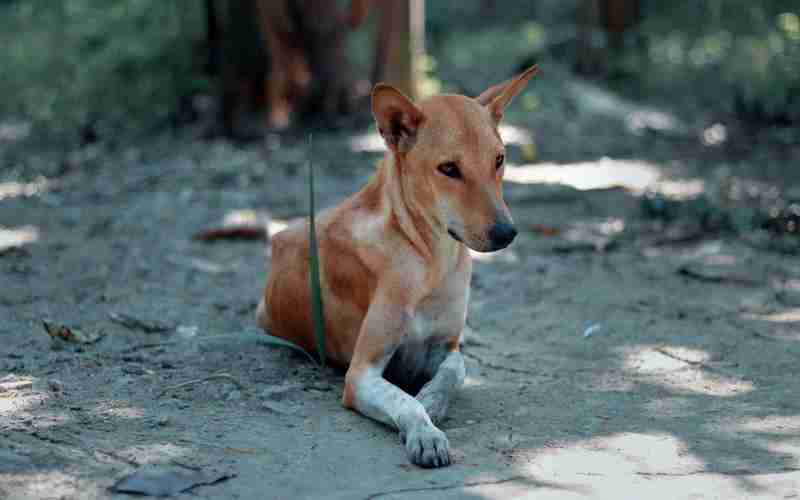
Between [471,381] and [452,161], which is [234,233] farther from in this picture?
[452,161]

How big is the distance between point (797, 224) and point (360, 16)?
4.74m

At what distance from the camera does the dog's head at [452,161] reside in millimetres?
3811

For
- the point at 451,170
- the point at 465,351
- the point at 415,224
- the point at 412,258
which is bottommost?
the point at 465,351

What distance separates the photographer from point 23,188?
28.3 ft

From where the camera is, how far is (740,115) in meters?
10.2

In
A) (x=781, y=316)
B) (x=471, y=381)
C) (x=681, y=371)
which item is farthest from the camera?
(x=781, y=316)

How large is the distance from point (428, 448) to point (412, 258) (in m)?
0.89

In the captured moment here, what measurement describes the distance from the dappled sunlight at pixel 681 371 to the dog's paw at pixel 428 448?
132 centimetres

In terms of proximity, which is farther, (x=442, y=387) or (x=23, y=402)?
(x=442, y=387)

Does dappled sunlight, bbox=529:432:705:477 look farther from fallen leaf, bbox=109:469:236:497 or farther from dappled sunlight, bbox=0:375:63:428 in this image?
dappled sunlight, bbox=0:375:63:428

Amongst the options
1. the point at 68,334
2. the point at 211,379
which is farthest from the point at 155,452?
the point at 68,334

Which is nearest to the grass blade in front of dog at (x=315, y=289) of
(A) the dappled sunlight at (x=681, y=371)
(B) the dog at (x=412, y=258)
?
(B) the dog at (x=412, y=258)

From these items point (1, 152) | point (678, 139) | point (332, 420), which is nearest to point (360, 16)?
point (678, 139)

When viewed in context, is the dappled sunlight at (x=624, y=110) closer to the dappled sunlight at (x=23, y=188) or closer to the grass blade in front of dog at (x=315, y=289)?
the dappled sunlight at (x=23, y=188)
